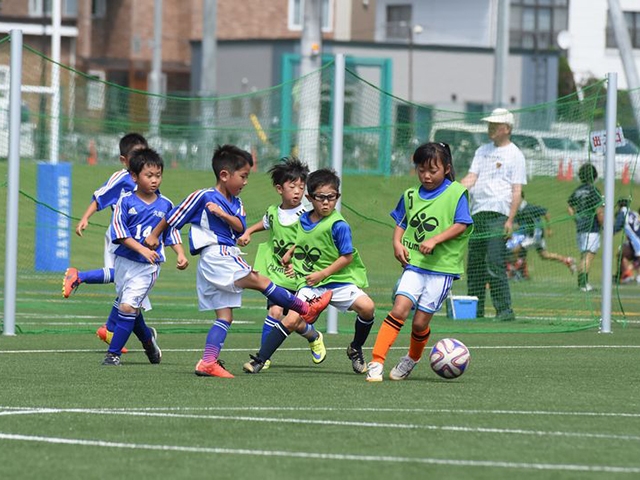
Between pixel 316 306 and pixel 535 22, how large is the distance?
63.3m

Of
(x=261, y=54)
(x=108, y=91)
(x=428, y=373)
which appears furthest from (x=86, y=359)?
(x=261, y=54)

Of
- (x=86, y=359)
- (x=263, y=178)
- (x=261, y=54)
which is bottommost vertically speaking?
(x=86, y=359)

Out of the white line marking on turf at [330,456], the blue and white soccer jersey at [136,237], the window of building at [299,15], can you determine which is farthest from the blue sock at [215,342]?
the window of building at [299,15]

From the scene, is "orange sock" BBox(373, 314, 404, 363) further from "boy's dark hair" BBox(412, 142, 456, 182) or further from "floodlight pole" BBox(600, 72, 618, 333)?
"floodlight pole" BBox(600, 72, 618, 333)

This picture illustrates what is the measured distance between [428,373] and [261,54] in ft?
167

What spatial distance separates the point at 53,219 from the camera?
2112 centimetres

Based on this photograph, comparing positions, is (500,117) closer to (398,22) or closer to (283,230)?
(283,230)

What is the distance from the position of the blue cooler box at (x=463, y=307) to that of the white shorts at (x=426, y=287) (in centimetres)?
608

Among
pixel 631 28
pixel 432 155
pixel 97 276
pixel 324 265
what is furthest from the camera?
pixel 631 28

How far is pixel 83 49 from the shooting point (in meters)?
62.9

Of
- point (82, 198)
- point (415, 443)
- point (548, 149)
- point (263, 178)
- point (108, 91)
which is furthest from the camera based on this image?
point (108, 91)

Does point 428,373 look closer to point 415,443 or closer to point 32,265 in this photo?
point 415,443

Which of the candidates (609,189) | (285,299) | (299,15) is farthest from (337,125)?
(299,15)

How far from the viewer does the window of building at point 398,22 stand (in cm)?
7019
